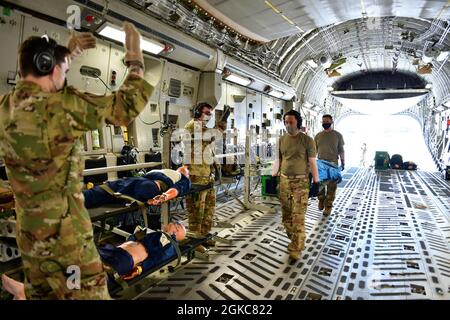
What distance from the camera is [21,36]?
3895 millimetres

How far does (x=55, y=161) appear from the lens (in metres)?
1.63

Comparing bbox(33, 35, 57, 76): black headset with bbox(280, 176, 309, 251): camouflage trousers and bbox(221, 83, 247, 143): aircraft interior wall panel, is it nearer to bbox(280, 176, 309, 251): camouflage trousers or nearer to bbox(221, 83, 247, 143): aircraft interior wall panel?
bbox(280, 176, 309, 251): camouflage trousers

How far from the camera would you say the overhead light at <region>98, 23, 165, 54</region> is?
14.7 feet

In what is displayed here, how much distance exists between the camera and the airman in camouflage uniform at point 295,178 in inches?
167

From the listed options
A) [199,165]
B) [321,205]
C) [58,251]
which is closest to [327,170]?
[321,205]

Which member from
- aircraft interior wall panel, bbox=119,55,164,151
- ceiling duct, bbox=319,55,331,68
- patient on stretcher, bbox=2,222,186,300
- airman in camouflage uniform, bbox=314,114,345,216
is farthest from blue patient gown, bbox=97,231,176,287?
ceiling duct, bbox=319,55,331,68

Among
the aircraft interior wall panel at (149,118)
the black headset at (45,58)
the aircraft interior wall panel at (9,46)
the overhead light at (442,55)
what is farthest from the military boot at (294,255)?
the overhead light at (442,55)

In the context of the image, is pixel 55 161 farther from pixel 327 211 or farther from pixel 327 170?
pixel 327 211

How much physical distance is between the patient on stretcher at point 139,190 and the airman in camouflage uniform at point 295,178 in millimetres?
1669

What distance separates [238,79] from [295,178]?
4.80 meters

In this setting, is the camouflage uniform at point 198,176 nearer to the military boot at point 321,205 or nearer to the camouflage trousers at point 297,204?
the camouflage trousers at point 297,204

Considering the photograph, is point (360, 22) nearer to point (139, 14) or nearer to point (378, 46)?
point (378, 46)
